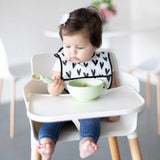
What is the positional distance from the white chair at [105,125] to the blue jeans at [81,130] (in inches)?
1.6

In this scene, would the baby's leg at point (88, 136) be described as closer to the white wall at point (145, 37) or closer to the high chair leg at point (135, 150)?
the high chair leg at point (135, 150)

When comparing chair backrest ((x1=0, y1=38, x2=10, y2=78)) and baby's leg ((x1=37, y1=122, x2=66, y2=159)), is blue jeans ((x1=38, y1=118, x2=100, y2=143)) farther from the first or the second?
chair backrest ((x1=0, y1=38, x2=10, y2=78))

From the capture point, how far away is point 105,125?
1272 millimetres

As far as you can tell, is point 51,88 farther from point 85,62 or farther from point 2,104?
point 2,104

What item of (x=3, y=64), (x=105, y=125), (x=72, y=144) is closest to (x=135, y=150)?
(x=105, y=125)

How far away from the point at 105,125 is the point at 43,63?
0.39 metres

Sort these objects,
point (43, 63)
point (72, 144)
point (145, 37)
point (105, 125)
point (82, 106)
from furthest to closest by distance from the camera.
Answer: point (145, 37) → point (72, 144) → point (43, 63) → point (105, 125) → point (82, 106)

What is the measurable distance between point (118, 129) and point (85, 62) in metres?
0.33

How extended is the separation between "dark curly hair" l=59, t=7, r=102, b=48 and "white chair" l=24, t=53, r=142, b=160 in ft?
0.67

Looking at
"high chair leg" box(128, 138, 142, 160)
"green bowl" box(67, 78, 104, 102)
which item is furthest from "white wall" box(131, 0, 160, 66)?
"green bowl" box(67, 78, 104, 102)

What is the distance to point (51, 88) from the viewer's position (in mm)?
1180

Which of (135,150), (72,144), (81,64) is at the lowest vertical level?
(72,144)

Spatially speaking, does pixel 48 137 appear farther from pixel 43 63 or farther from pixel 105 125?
pixel 43 63

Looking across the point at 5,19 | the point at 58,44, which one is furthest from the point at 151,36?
the point at 5,19
